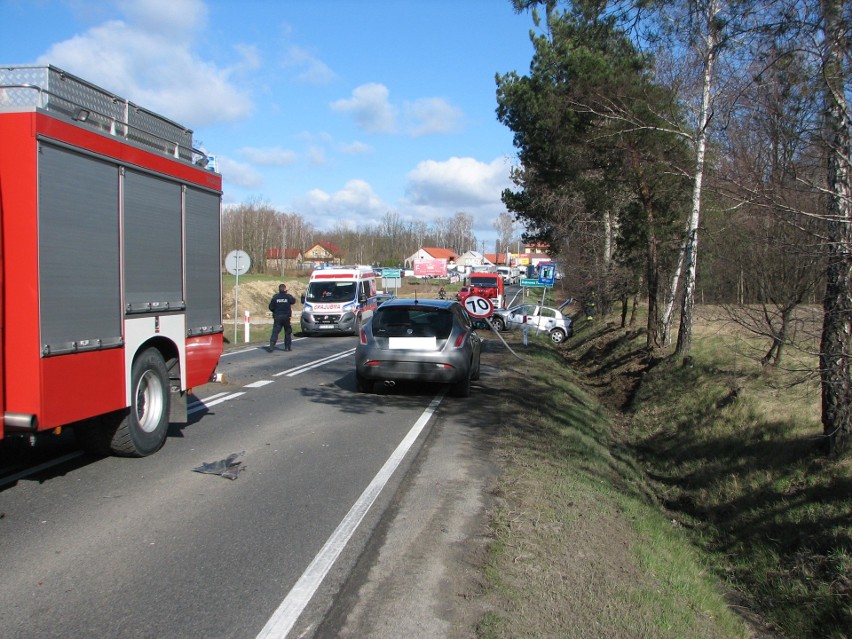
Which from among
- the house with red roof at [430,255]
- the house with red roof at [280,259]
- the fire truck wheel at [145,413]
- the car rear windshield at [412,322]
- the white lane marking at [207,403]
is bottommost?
the white lane marking at [207,403]

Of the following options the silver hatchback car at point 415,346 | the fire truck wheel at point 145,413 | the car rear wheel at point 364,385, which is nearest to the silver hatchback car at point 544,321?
the car rear wheel at point 364,385

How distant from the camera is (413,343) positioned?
11391 mm

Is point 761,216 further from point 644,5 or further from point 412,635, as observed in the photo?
point 412,635

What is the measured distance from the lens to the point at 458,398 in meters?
12.0

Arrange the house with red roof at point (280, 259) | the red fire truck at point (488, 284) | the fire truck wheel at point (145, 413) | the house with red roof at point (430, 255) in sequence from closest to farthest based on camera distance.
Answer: the fire truck wheel at point (145, 413) → the red fire truck at point (488, 284) → the house with red roof at point (280, 259) → the house with red roof at point (430, 255)

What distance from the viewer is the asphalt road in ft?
12.6

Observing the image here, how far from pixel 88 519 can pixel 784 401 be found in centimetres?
926

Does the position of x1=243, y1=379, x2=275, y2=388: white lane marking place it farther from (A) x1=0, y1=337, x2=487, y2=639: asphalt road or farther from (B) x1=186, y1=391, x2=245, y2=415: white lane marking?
(A) x1=0, y1=337, x2=487, y2=639: asphalt road

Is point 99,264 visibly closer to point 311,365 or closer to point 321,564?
point 321,564

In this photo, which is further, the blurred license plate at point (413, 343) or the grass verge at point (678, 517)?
the blurred license plate at point (413, 343)

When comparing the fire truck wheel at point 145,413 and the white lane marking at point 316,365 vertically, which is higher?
the fire truck wheel at point 145,413

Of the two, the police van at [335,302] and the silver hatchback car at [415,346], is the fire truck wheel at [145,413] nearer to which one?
the silver hatchback car at [415,346]

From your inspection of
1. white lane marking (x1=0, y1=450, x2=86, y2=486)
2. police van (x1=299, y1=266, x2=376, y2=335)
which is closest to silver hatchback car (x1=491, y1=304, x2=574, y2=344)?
police van (x1=299, y1=266, x2=376, y2=335)

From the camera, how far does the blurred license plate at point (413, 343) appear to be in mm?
11359
